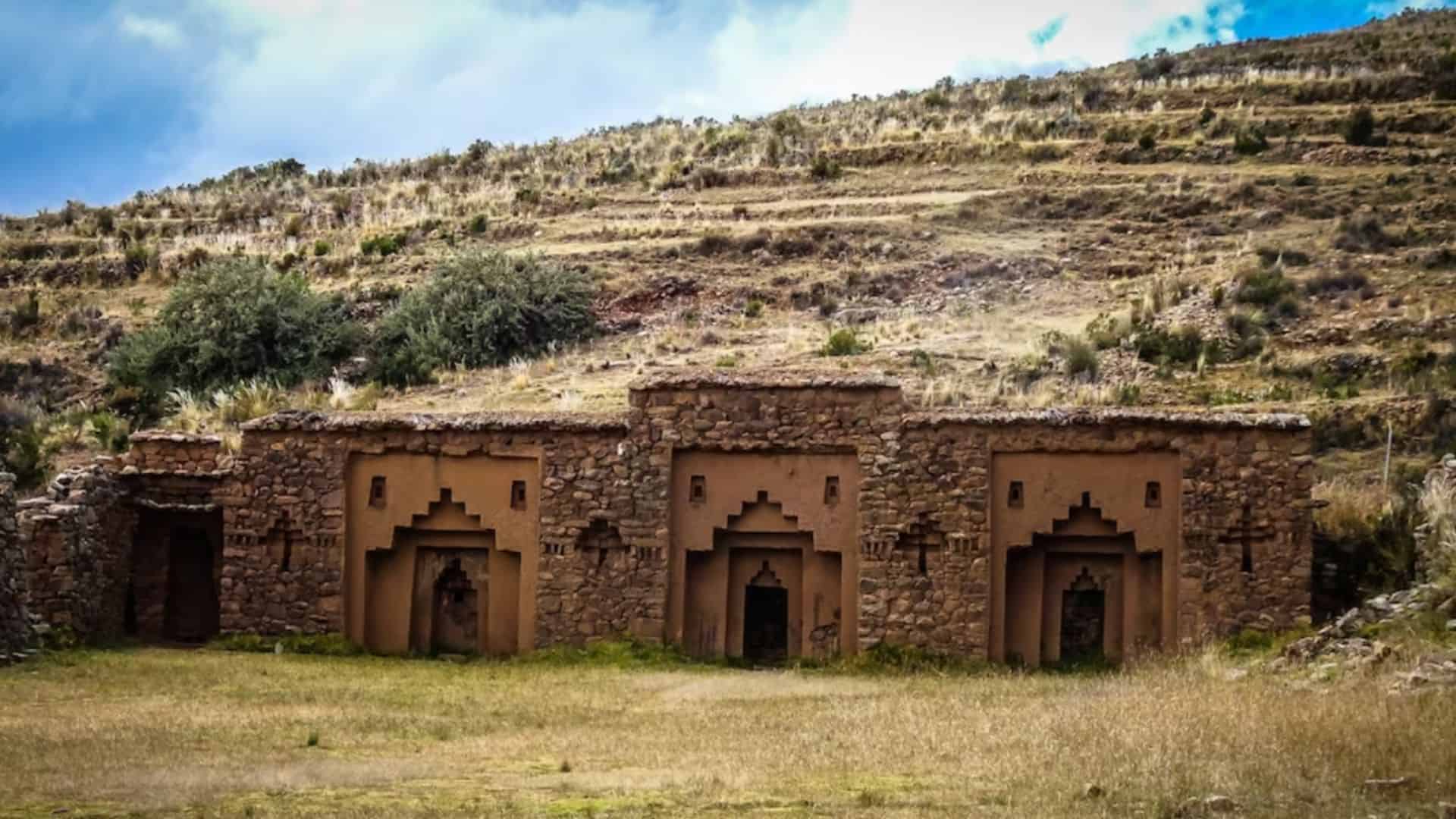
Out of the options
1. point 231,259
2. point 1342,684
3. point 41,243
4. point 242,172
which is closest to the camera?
point 1342,684

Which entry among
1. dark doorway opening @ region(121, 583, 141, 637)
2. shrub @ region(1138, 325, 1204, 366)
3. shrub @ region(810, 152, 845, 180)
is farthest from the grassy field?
shrub @ region(810, 152, 845, 180)

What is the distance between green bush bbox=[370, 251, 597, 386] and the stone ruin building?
1160 centimetres

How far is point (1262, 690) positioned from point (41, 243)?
4624 cm

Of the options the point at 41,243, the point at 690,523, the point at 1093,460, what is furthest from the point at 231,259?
the point at 1093,460

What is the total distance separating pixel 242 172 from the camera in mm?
74188

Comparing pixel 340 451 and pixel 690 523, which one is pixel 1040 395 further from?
pixel 340 451

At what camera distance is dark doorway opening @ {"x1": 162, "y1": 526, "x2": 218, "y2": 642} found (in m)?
29.1

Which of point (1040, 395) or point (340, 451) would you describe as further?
point (1040, 395)

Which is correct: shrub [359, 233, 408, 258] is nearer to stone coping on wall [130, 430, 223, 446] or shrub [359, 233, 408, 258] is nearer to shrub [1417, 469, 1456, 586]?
stone coping on wall [130, 430, 223, 446]

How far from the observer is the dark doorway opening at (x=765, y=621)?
87.8 ft

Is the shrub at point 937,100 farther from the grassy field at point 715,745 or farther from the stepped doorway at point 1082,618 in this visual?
the grassy field at point 715,745

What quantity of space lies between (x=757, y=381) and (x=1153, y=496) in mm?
5141

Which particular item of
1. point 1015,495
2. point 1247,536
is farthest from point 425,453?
point 1247,536

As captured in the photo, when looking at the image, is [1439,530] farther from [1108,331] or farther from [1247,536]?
[1108,331]
